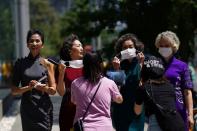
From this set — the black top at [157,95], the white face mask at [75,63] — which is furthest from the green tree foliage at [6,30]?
the black top at [157,95]

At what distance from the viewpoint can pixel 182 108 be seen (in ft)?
20.4

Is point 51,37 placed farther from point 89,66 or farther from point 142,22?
point 89,66

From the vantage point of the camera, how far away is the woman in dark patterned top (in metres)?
5.93

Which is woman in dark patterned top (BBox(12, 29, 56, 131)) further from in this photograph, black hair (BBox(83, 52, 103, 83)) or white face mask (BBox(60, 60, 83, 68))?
black hair (BBox(83, 52, 103, 83))

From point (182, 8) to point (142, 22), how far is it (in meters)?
2.04

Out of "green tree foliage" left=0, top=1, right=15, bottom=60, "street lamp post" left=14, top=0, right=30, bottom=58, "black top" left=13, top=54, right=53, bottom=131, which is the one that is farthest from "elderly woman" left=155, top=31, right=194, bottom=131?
"green tree foliage" left=0, top=1, right=15, bottom=60

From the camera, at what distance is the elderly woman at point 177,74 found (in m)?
6.18

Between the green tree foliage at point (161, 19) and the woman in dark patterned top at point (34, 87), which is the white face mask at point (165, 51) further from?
the green tree foliage at point (161, 19)

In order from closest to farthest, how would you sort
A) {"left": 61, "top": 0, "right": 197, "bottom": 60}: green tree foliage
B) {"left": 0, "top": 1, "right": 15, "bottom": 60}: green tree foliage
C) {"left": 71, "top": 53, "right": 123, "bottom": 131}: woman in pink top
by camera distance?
{"left": 71, "top": 53, "right": 123, "bottom": 131}: woman in pink top < {"left": 61, "top": 0, "right": 197, "bottom": 60}: green tree foliage < {"left": 0, "top": 1, "right": 15, "bottom": 60}: green tree foliage

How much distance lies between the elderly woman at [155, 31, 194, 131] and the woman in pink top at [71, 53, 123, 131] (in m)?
0.95

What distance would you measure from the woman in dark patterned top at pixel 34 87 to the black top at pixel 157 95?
881 millimetres

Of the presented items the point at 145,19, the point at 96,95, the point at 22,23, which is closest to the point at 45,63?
the point at 96,95

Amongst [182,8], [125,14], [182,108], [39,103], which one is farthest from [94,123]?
[125,14]

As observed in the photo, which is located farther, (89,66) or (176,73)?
(176,73)
